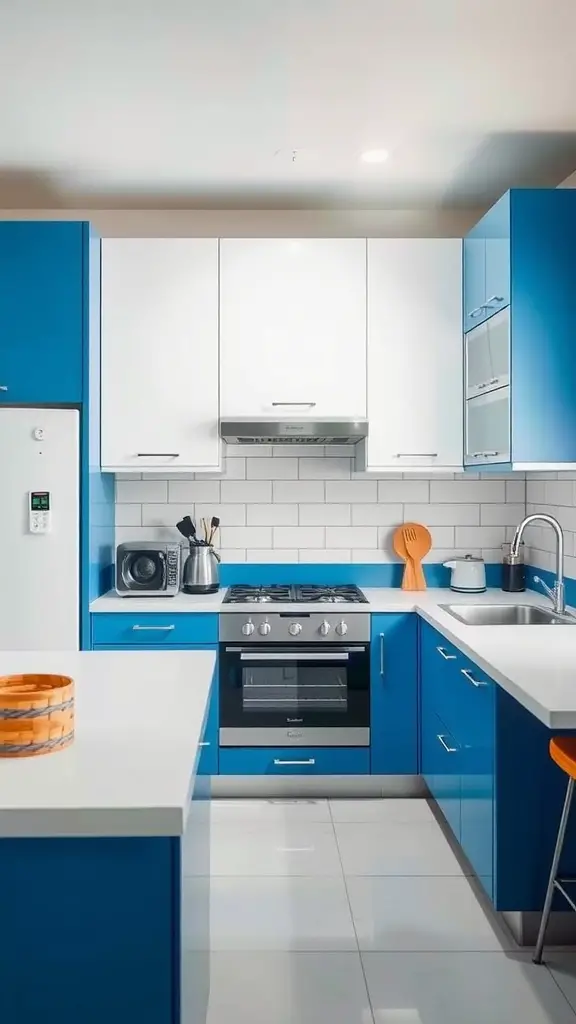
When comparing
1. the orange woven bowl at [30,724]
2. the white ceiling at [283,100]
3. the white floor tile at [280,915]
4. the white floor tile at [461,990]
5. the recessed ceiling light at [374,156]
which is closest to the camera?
the orange woven bowl at [30,724]

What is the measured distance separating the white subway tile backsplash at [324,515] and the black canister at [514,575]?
0.78 metres

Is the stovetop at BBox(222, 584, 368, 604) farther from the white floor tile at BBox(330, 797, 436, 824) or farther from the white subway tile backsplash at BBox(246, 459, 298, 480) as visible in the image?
the white floor tile at BBox(330, 797, 436, 824)

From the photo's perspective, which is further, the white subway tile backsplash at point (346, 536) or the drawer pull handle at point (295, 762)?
the white subway tile backsplash at point (346, 536)

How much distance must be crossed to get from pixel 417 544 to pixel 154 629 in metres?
1.34

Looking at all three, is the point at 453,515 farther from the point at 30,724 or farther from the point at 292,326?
the point at 30,724

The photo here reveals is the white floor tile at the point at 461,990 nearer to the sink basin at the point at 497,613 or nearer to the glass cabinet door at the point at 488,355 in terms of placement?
the sink basin at the point at 497,613

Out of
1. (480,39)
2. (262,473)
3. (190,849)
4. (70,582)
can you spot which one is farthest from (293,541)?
(190,849)

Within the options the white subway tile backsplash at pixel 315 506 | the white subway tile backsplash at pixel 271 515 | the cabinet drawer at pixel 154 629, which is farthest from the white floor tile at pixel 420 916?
the white subway tile backsplash at pixel 271 515

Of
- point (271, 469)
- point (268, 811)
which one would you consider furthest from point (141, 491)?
point (268, 811)

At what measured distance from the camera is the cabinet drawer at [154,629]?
3.60m

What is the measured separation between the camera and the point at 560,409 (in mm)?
3207

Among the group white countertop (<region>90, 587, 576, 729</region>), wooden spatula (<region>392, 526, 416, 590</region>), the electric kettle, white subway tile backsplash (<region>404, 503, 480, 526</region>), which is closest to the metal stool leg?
white countertop (<region>90, 587, 576, 729</region>)

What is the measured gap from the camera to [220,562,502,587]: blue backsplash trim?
4.17 metres

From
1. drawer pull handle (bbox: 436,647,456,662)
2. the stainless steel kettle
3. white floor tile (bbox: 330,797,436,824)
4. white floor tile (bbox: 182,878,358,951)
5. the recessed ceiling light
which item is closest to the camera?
white floor tile (bbox: 182,878,358,951)
